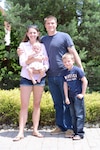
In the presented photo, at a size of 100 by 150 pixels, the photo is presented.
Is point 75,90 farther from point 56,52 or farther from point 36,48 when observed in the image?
point 36,48

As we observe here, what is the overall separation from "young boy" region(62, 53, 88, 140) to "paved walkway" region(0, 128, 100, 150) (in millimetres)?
208

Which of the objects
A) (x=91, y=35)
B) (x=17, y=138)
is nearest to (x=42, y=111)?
(x=17, y=138)

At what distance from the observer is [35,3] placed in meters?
9.82

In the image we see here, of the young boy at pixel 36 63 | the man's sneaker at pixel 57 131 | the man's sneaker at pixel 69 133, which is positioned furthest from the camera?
the man's sneaker at pixel 57 131

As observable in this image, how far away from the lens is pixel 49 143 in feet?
17.0

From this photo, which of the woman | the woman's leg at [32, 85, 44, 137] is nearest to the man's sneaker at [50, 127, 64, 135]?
the woman's leg at [32, 85, 44, 137]

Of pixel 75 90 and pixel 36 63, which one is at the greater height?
pixel 36 63

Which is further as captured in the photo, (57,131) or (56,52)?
(57,131)

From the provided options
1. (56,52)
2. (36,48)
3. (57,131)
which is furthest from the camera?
(57,131)

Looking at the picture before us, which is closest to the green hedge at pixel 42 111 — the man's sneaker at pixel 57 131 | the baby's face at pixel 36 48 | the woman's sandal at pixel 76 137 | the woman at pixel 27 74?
the man's sneaker at pixel 57 131

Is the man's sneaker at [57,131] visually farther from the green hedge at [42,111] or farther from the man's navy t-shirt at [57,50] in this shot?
the man's navy t-shirt at [57,50]

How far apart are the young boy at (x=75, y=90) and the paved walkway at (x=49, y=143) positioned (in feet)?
0.68

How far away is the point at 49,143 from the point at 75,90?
91 cm

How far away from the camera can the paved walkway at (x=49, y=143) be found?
16.2 ft
